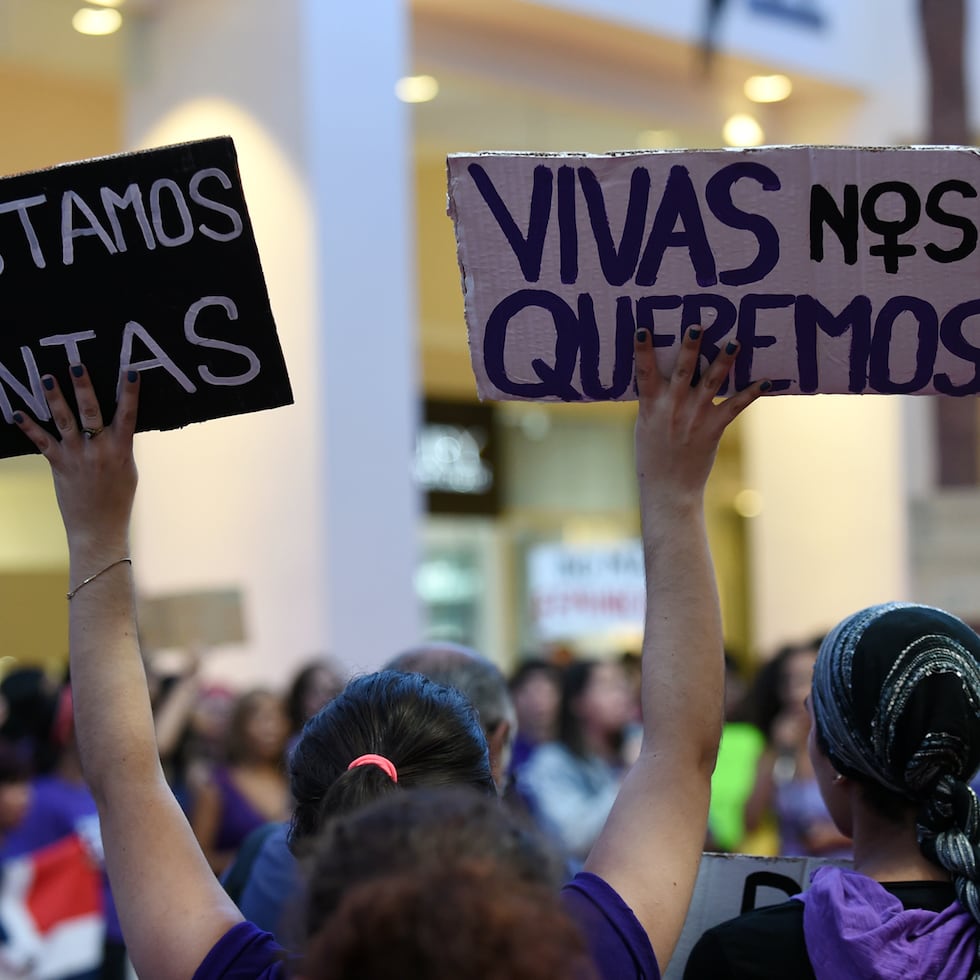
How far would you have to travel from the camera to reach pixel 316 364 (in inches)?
315

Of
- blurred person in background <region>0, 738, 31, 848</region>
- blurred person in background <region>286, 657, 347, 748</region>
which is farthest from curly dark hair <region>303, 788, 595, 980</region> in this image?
blurred person in background <region>286, 657, 347, 748</region>

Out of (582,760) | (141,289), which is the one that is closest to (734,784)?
(582,760)

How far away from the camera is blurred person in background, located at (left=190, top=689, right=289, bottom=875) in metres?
5.67

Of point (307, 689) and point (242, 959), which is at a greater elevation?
point (242, 959)

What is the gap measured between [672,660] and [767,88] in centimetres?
1032

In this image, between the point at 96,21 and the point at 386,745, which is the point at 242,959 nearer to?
the point at 386,745

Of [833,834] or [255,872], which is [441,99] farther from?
[255,872]

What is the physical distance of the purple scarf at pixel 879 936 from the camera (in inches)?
69.7

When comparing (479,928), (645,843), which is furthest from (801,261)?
(479,928)

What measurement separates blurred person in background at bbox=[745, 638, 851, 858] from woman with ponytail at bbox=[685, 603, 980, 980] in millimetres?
2790

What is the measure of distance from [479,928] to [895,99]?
1156 centimetres

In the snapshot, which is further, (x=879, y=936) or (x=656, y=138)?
(x=656, y=138)

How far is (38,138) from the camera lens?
10695 millimetres

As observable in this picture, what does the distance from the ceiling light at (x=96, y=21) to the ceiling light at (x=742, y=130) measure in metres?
4.61
